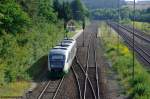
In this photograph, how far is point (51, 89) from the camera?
1378 inches

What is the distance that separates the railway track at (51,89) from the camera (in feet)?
105

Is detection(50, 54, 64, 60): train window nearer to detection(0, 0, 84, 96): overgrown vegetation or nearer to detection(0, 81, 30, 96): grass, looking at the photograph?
detection(0, 0, 84, 96): overgrown vegetation

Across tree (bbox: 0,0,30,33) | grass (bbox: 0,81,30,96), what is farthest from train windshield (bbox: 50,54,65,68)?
tree (bbox: 0,0,30,33)

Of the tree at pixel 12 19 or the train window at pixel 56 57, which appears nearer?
the tree at pixel 12 19

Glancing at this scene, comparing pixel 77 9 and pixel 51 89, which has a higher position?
pixel 77 9

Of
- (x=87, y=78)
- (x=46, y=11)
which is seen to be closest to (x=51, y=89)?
(x=87, y=78)

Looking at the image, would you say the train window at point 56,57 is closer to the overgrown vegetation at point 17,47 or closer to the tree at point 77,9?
the overgrown vegetation at point 17,47

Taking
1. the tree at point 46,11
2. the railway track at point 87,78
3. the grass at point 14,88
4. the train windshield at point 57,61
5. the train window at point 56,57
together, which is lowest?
the railway track at point 87,78

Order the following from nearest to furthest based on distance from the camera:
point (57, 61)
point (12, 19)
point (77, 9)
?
1. point (57, 61)
2. point (12, 19)
3. point (77, 9)

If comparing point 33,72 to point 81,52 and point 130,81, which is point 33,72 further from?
point 81,52

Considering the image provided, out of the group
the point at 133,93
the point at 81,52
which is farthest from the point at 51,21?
the point at 133,93

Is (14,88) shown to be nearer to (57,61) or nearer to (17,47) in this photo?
(57,61)

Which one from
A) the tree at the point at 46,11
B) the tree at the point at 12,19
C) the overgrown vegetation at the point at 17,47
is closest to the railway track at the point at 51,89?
the overgrown vegetation at the point at 17,47

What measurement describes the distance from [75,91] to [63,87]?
2173mm
